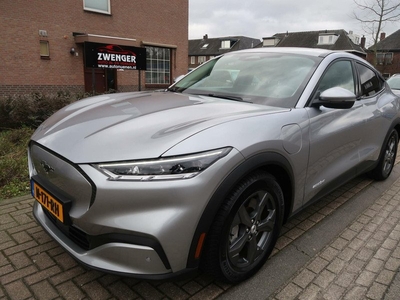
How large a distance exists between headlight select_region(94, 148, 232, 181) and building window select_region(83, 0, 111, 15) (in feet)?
45.7

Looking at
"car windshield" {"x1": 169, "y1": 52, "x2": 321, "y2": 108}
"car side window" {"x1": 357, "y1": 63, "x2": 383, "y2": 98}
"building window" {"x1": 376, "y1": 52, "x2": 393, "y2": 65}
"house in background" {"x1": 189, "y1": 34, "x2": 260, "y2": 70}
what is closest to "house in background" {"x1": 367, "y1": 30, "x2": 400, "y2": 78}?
"building window" {"x1": 376, "y1": 52, "x2": 393, "y2": 65}

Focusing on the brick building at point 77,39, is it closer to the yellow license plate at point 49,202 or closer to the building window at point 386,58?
the yellow license plate at point 49,202

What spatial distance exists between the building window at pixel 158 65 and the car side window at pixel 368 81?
14147 mm

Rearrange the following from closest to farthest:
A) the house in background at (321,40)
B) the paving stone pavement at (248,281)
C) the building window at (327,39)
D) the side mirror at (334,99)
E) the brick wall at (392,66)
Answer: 1. the paving stone pavement at (248,281)
2. the side mirror at (334,99)
3. the brick wall at (392,66)
4. the house in background at (321,40)
5. the building window at (327,39)

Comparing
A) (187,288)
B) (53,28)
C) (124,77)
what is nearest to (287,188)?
(187,288)

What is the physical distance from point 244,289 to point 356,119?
6.53 ft

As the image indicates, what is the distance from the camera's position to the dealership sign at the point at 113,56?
1066cm

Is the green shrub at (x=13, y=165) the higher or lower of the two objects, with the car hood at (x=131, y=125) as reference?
lower

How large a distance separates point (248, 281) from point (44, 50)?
13210mm

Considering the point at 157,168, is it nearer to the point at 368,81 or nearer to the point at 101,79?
the point at 368,81

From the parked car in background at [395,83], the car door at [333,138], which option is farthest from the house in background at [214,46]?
the car door at [333,138]

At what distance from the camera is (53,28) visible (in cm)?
1270

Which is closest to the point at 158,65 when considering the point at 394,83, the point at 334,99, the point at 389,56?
the point at 394,83

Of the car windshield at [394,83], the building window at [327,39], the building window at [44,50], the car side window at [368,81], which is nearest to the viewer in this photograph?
the car side window at [368,81]
